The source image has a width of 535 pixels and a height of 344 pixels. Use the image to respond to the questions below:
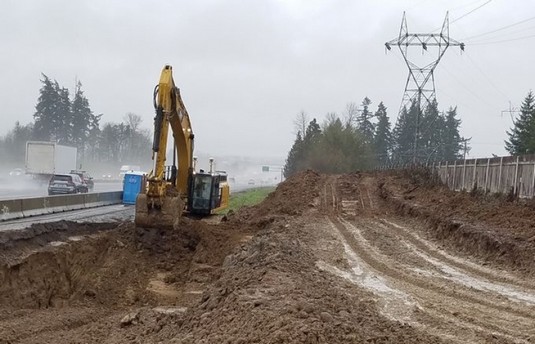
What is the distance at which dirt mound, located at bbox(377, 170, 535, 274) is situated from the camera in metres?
13.7

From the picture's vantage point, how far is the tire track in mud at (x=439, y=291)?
7.65 m

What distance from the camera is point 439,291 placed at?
33.1 feet

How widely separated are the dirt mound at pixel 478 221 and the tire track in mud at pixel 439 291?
862mm

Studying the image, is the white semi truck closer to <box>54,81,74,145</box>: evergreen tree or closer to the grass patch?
the grass patch

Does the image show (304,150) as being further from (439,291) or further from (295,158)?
(439,291)

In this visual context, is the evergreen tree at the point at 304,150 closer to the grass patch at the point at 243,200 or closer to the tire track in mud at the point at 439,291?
the grass patch at the point at 243,200

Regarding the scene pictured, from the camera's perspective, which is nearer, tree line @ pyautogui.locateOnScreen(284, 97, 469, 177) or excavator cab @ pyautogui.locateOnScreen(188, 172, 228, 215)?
excavator cab @ pyautogui.locateOnScreen(188, 172, 228, 215)

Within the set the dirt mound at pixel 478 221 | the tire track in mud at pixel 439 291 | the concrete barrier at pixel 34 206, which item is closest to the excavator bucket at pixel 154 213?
the tire track in mud at pixel 439 291

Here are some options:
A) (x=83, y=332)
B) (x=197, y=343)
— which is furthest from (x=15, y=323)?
(x=197, y=343)

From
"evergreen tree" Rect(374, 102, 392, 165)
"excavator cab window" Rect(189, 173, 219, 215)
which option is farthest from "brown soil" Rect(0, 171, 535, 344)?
"evergreen tree" Rect(374, 102, 392, 165)

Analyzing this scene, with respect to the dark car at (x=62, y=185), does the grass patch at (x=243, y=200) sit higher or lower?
lower

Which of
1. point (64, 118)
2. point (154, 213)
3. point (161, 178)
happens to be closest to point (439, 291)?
point (161, 178)

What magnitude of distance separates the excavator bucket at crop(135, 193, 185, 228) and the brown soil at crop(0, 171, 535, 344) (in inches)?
13.2

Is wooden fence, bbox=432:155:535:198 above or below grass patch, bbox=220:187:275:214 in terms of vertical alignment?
above
